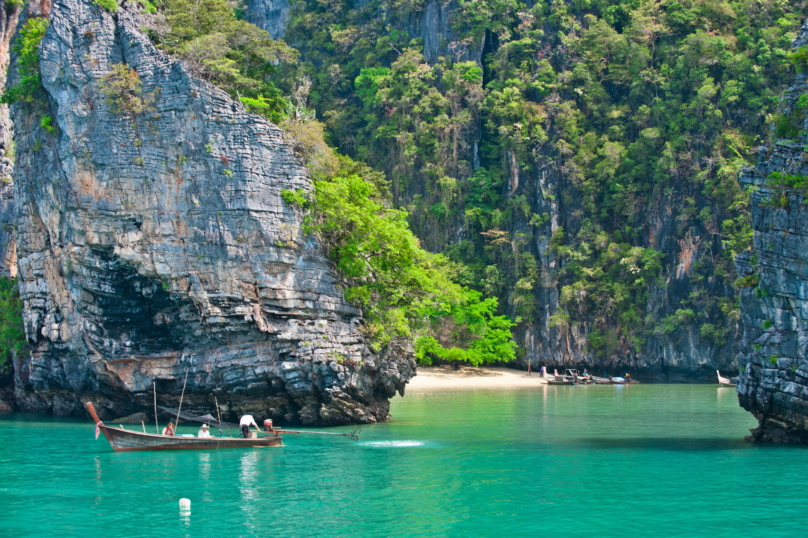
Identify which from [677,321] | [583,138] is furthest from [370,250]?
[583,138]

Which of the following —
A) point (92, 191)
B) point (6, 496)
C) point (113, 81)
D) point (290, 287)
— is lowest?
point (6, 496)

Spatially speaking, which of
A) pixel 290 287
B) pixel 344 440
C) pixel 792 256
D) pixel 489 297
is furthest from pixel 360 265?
pixel 489 297

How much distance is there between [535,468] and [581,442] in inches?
195

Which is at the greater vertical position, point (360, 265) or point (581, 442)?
point (360, 265)

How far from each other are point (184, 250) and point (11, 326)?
1171 cm

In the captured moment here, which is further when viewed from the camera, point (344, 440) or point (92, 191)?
point (92, 191)

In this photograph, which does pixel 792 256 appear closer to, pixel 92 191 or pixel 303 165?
pixel 303 165

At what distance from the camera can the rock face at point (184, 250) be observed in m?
29.1

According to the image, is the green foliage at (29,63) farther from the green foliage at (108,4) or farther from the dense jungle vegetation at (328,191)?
the dense jungle vegetation at (328,191)

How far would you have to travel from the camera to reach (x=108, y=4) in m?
31.0

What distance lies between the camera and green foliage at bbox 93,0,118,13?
3084cm

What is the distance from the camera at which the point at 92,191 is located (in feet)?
98.9

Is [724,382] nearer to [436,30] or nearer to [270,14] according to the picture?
[436,30]

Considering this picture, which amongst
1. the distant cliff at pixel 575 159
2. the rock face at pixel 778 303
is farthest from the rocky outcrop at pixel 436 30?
the rock face at pixel 778 303
